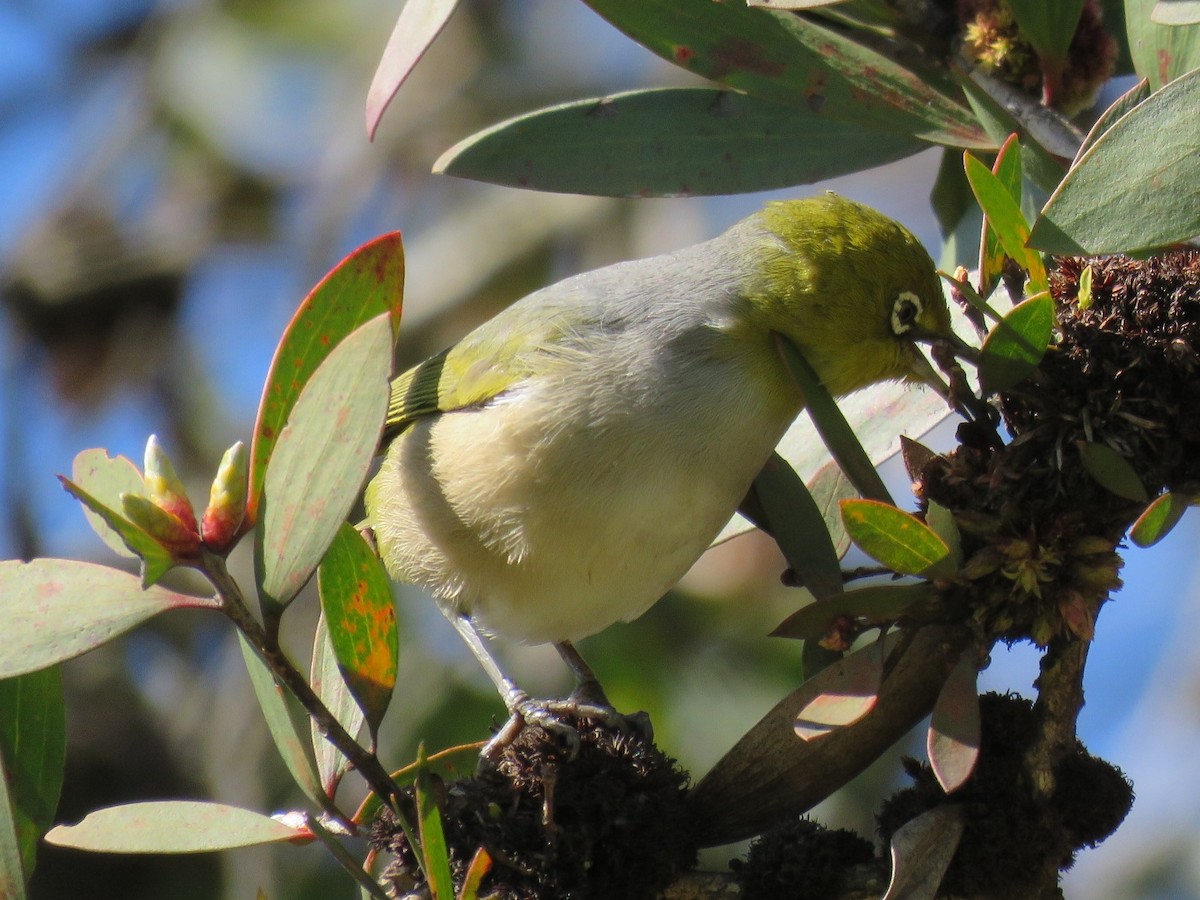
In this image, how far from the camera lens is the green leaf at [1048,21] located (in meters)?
2.61

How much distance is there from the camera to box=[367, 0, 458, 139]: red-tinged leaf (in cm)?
226

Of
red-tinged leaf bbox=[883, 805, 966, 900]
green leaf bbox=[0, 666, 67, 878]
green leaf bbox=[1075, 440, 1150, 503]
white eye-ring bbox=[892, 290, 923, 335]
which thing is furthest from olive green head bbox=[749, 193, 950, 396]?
green leaf bbox=[0, 666, 67, 878]

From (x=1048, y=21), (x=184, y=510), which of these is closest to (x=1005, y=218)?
(x=1048, y=21)

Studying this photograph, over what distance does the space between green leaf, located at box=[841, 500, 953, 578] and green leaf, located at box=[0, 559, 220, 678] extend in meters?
0.98

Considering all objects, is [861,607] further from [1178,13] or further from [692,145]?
[692,145]

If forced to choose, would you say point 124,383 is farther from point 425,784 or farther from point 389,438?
point 425,784

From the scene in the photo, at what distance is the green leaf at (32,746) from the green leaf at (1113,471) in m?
1.83

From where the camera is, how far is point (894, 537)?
2.06 metres

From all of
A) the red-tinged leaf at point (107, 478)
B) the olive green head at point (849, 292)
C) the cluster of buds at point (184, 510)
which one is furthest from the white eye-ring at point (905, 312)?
the red-tinged leaf at point (107, 478)

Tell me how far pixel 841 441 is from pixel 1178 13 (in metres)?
0.88

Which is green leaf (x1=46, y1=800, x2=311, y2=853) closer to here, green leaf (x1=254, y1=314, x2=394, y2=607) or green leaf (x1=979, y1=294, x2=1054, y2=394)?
green leaf (x1=254, y1=314, x2=394, y2=607)

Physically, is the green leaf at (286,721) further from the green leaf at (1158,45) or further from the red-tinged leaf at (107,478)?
the green leaf at (1158,45)

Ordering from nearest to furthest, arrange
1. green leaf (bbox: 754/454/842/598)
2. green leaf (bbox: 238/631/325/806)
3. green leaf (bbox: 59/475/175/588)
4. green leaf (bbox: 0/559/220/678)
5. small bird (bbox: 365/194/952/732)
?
green leaf (bbox: 59/475/175/588) → green leaf (bbox: 0/559/220/678) → green leaf (bbox: 238/631/325/806) → green leaf (bbox: 754/454/842/598) → small bird (bbox: 365/194/952/732)

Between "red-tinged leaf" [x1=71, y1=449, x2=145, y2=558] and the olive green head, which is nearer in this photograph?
"red-tinged leaf" [x1=71, y1=449, x2=145, y2=558]
